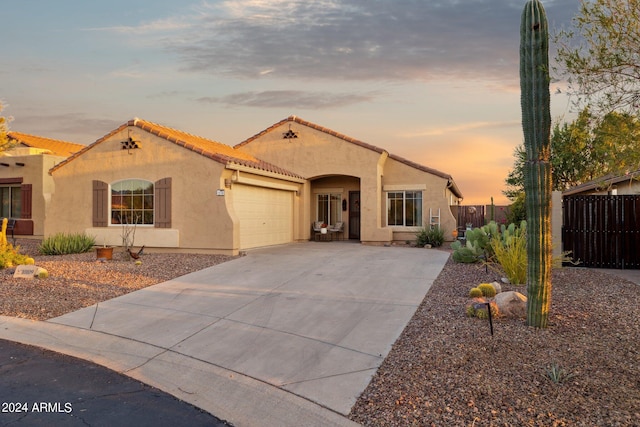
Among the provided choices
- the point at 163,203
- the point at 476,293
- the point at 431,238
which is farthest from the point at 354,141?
the point at 476,293

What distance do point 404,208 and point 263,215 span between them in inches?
254

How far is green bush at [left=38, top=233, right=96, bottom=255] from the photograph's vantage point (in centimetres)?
1587

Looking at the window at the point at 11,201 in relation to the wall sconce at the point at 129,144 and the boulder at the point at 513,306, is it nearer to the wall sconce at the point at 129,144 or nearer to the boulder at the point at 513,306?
the wall sconce at the point at 129,144

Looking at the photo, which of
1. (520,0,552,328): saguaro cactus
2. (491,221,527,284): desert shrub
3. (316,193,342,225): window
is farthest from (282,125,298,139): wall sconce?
(520,0,552,328): saguaro cactus

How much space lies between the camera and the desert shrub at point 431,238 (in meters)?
19.1

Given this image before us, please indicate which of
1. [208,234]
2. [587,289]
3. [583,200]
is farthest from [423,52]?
[208,234]

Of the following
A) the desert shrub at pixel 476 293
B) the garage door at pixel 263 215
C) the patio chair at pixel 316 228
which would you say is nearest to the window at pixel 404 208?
the patio chair at pixel 316 228

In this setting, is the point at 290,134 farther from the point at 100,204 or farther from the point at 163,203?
the point at 100,204

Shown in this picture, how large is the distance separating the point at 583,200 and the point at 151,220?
13.5 metres

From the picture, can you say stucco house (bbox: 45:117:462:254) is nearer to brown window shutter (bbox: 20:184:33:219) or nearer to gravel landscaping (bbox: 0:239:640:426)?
brown window shutter (bbox: 20:184:33:219)

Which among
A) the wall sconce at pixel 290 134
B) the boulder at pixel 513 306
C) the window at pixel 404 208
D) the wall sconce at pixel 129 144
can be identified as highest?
the wall sconce at pixel 290 134

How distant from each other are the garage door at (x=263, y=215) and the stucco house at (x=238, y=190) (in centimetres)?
4

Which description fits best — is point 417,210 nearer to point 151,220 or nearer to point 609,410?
point 151,220

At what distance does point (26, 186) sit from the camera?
74.5ft
